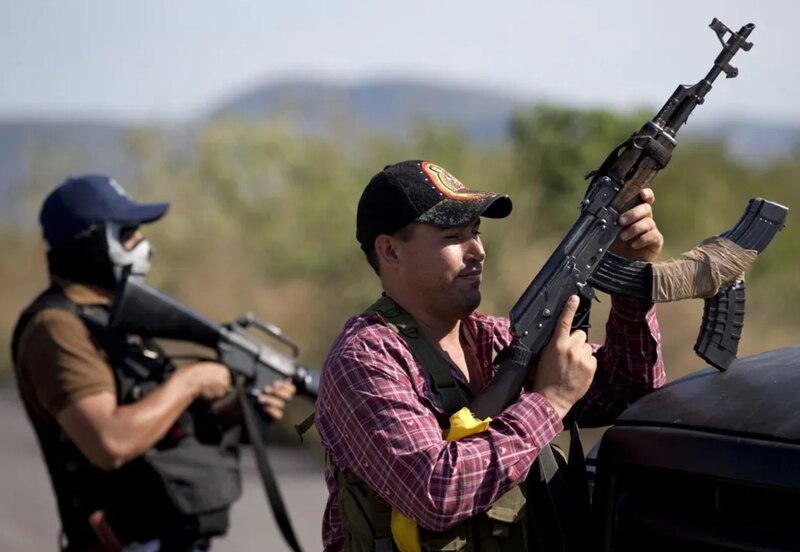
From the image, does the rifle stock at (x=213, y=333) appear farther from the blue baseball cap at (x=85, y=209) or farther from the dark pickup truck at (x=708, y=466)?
the dark pickup truck at (x=708, y=466)

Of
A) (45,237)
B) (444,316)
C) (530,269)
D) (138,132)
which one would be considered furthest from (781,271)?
(138,132)

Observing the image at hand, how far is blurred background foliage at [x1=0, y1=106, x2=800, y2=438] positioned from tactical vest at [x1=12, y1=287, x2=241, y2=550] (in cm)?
436

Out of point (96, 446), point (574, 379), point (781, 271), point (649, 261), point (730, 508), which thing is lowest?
point (781, 271)

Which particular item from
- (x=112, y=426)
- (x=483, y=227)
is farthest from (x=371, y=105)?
(x=112, y=426)

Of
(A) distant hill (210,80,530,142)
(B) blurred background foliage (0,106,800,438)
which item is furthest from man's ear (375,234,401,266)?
(A) distant hill (210,80,530,142)

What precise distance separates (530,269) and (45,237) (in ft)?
23.8

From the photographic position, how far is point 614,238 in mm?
3039

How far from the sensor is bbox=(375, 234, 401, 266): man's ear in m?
3.05

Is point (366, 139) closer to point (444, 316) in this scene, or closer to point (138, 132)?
point (138, 132)

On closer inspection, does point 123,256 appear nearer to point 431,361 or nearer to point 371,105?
point 431,361

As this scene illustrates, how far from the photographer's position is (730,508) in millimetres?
2535

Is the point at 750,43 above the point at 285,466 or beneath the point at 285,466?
above

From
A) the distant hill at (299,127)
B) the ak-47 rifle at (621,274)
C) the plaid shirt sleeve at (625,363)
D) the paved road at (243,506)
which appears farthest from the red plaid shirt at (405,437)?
the distant hill at (299,127)

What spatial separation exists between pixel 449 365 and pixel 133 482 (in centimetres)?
180
